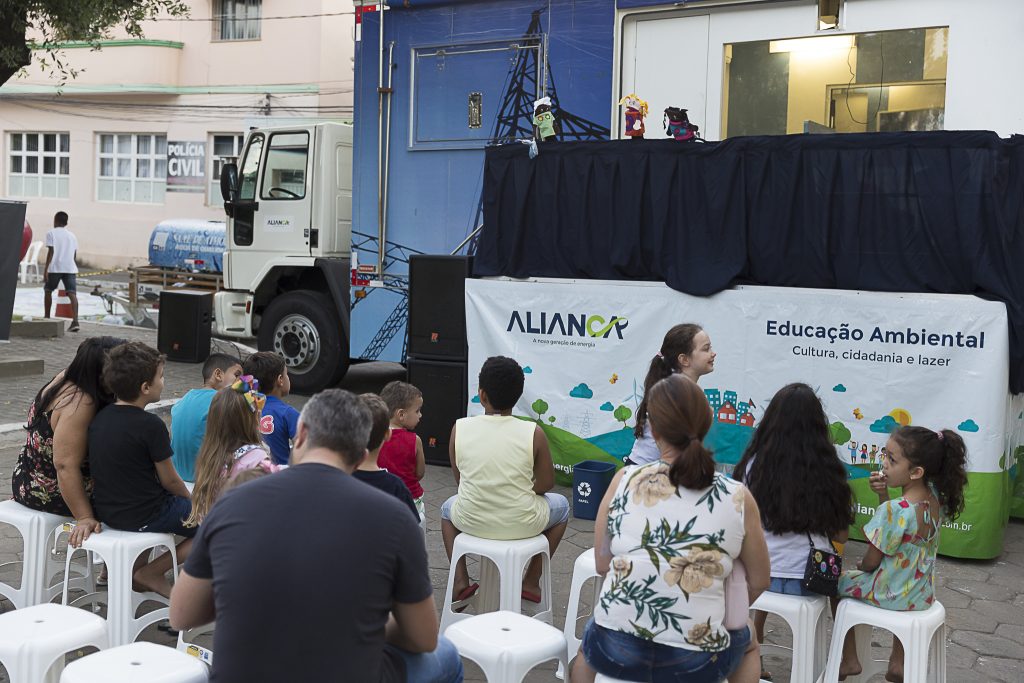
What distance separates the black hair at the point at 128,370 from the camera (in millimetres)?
4281

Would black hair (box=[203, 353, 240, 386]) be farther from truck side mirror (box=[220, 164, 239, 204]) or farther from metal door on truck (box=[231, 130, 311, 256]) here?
truck side mirror (box=[220, 164, 239, 204])

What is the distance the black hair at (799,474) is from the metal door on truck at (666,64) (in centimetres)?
402

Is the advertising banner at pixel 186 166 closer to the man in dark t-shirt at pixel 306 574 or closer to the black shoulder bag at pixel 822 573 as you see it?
the black shoulder bag at pixel 822 573

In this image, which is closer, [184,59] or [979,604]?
[979,604]

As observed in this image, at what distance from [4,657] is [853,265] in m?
4.93

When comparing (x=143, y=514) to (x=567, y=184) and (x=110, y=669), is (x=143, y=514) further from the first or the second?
(x=567, y=184)

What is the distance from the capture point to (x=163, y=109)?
2436 centimetres

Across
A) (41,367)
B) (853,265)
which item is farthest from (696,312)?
(41,367)

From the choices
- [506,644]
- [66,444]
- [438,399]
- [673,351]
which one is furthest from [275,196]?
[506,644]

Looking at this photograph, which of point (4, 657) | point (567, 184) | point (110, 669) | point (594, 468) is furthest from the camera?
point (567, 184)

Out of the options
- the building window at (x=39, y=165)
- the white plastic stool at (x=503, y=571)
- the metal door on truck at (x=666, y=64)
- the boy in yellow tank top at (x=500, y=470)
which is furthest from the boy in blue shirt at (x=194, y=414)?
the building window at (x=39, y=165)

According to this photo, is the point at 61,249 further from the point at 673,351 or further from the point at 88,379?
the point at 673,351

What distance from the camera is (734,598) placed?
3098 millimetres

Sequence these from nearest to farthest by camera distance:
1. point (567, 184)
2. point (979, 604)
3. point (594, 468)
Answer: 1. point (979, 604)
2. point (594, 468)
3. point (567, 184)
